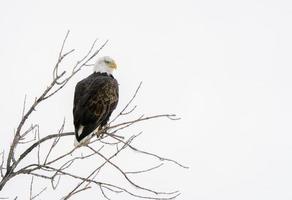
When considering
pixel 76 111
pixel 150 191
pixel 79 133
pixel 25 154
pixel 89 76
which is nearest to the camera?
pixel 25 154

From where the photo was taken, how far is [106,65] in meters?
9.15

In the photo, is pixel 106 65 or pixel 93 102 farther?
pixel 106 65

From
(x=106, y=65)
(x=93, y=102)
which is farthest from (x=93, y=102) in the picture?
(x=106, y=65)

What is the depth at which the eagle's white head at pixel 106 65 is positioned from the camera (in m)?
9.10

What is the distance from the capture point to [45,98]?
4.27 m

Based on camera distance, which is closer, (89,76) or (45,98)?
(45,98)

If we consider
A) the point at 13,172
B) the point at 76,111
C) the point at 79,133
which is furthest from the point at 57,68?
the point at 76,111

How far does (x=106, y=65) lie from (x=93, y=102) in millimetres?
1397

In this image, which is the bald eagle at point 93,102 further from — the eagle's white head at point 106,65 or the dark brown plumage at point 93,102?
the eagle's white head at point 106,65

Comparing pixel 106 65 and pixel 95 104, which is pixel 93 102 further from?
pixel 106 65

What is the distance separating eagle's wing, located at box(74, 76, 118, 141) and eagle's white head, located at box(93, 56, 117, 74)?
66 cm

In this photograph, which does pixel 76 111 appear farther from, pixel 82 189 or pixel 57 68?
pixel 82 189

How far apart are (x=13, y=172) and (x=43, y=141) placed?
2.00 ft

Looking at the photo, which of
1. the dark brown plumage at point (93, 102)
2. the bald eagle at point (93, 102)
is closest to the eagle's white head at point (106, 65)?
the bald eagle at point (93, 102)
